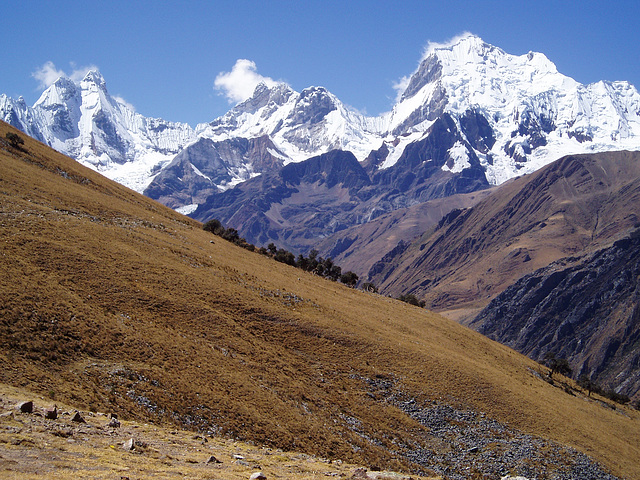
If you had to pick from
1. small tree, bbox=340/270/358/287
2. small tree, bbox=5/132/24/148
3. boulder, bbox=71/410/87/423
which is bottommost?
boulder, bbox=71/410/87/423

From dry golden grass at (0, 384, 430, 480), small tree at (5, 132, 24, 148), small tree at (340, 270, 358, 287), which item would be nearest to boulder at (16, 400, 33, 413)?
dry golden grass at (0, 384, 430, 480)

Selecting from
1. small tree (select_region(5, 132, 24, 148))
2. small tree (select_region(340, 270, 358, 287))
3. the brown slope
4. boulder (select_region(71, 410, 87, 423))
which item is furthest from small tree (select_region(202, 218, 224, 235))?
boulder (select_region(71, 410, 87, 423))

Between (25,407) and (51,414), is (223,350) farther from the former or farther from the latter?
(25,407)

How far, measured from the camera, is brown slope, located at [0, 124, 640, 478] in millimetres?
36656

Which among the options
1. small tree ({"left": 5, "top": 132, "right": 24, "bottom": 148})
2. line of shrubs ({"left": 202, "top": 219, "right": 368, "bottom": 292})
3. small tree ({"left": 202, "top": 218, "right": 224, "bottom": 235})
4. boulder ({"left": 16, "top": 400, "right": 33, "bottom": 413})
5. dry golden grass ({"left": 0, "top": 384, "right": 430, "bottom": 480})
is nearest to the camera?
dry golden grass ({"left": 0, "top": 384, "right": 430, "bottom": 480})

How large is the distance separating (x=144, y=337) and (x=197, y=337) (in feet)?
17.5

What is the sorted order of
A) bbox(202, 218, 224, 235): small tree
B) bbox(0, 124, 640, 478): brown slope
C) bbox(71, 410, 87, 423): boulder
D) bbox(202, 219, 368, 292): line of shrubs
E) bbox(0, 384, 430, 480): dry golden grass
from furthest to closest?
bbox(202, 218, 224, 235): small tree
bbox(202, 219, 368, 292): line of shrubs
bbox(0, 124, 640, 478): brown slope
bbox(71, 410, 87, 423): boulder
bbox(0, 384, 430, 480): dry golden grass

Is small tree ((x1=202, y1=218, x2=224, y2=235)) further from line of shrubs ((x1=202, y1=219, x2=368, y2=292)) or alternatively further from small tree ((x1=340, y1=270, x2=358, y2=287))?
small tree ((x1=340, y1=270, x2=358, y2=287))

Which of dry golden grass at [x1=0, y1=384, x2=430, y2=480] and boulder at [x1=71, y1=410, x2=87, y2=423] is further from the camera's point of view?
boulder at [x1=71, y1=410, x2=87, y2=423]

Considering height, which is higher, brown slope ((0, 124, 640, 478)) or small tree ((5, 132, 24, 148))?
small tree ((5, 132, 24, 148))

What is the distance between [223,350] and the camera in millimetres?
45938

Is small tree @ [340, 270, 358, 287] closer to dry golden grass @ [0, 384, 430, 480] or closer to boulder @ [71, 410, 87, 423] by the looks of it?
dry golden grass @ [0, 384, 430, 480]

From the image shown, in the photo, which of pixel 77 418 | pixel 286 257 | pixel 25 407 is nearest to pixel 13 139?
pixel 286 257

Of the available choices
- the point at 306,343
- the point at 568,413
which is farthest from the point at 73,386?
the point at 568,413
